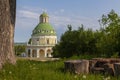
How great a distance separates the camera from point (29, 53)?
458 feet

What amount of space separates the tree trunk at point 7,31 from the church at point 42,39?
119m

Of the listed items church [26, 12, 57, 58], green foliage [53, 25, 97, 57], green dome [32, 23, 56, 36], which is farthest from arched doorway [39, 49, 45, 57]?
green foliage [53, 25, 97, 57]

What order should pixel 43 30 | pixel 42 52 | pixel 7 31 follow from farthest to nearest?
1. pixel 42 52
2. pixel 43 30
3. pixel 7 31

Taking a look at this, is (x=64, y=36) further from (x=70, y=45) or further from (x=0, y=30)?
(x=0, y=30)

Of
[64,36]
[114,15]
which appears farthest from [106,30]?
[64,36]

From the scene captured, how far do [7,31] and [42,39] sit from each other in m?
123

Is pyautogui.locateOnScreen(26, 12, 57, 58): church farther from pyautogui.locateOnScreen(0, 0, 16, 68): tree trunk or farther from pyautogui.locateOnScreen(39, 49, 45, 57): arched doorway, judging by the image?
pyautogui.locateOnScreen(0, 0, 16, 68): tree trunk

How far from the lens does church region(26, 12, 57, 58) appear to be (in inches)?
5089

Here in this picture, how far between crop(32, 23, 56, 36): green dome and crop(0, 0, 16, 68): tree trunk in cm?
11940

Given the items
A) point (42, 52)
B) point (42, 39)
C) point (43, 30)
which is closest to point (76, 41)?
point (43, 30)

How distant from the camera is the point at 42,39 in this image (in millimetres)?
130750

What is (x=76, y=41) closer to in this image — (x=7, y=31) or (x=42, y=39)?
(x=7, y=31)

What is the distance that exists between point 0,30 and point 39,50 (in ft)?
424

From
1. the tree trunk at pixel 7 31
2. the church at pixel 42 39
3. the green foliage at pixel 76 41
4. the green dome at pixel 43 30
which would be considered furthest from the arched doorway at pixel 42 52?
the tree trunk at pixel 7 31
